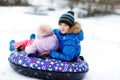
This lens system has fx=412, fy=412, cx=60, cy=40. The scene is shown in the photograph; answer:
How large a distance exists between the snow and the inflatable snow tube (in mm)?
149

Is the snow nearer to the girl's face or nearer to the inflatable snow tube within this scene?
the inflatable snow tube

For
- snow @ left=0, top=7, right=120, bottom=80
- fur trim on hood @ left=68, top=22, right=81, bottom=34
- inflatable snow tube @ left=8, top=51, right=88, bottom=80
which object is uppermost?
fur trim on hood @ left=68, top=22, right=81, bottom=34

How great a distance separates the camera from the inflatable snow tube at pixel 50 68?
5.86 m

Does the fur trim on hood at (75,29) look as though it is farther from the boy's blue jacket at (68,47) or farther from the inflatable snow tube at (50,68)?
the inflatable snow tube at (50,68)

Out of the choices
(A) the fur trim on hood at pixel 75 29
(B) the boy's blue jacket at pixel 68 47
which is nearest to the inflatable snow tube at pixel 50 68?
(B) the boy's blue jacket at pixel 68 47

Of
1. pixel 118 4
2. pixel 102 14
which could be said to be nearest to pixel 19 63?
pixel 102 14

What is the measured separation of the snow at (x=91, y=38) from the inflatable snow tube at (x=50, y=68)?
0.49 feet

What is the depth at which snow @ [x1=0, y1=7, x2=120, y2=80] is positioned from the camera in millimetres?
6617

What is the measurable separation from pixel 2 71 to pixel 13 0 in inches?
296

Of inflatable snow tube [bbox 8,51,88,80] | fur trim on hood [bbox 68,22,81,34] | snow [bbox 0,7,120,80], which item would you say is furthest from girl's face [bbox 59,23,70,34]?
snow [bbox 0,7,120,80]

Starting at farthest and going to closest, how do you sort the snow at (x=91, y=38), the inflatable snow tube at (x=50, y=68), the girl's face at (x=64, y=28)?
the snow at (x=91, y=38)
the girl's face at (x=64, y=28)
the inflatable snow tube at (x=50, y=68)

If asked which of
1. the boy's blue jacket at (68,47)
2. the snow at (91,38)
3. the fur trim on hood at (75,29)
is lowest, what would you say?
the snow at (91,38)

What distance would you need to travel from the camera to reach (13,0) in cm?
1353

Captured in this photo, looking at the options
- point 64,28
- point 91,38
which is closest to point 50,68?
point 64,28
